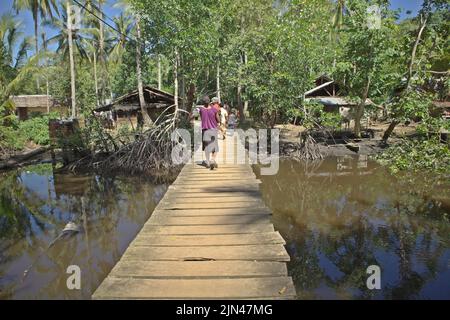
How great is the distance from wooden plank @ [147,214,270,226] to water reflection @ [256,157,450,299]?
4.80 feet

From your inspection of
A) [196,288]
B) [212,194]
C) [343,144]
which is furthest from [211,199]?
[343,144]

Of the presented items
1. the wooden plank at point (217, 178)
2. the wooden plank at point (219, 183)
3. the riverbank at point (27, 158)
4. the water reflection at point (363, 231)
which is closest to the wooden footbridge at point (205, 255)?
the wooden plank at point (219, 183)

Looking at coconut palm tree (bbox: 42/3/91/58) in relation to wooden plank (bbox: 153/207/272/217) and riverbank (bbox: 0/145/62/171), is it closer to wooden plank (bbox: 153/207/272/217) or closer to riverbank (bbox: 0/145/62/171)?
riverbank (bbox: 0/145/62/171)

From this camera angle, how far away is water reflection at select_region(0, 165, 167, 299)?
21.2 ft

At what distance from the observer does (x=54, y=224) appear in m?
9.33

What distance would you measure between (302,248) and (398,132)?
750 inches

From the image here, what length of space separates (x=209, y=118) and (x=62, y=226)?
14.4 feet

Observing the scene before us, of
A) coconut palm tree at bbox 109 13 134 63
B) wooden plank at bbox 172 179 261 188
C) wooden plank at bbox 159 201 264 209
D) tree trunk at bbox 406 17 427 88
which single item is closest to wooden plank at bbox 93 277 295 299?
wooden plank at bbox 159 201 264 209

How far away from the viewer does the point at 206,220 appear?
18.2ft

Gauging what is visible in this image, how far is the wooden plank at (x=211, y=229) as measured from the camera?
506 centimetres

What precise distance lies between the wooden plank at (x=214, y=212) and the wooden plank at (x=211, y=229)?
51cm

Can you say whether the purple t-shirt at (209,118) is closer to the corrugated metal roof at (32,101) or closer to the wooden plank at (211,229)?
the wooden plank at (211,229)
